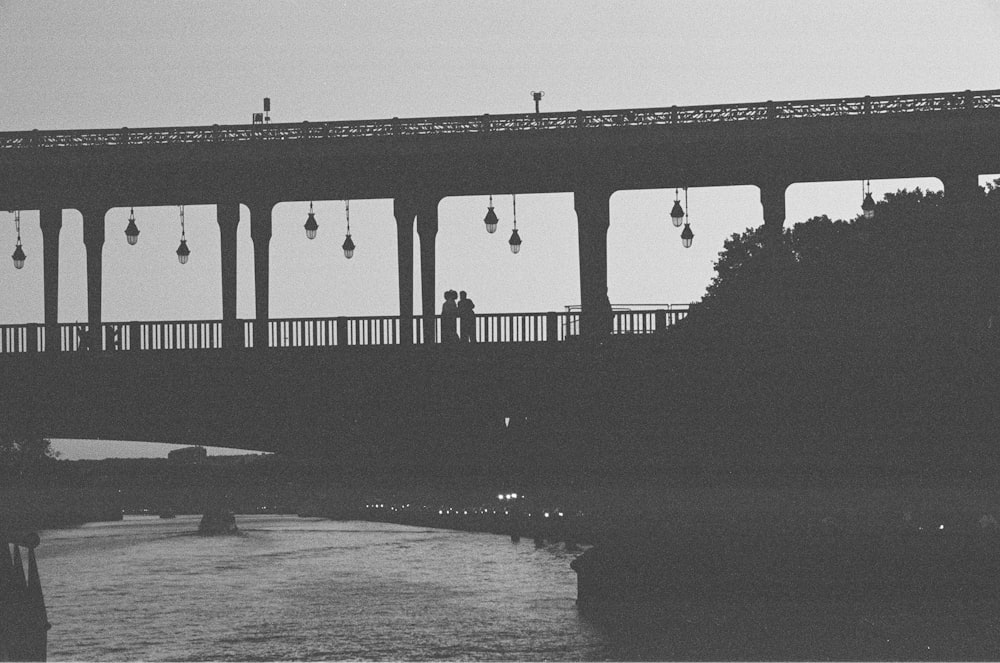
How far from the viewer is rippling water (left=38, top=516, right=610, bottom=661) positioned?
3947 cm

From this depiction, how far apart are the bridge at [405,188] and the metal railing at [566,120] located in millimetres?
56

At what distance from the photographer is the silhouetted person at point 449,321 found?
129 feet

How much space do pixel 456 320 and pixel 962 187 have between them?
1796 cm

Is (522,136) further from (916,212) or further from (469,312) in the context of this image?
(916,212)

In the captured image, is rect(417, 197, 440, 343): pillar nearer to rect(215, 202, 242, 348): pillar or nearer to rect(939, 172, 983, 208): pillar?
rect(215, 202, 242, 348): pillar

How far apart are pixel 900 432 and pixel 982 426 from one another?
73.8 inches

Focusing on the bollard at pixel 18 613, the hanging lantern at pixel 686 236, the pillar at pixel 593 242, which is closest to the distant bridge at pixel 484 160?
the pillar at pixel 593 242

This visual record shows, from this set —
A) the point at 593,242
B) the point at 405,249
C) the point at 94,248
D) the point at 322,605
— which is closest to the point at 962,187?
the point at 593,242

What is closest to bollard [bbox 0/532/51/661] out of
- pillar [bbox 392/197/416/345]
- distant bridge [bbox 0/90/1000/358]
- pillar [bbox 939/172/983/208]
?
distant bridge [bbox 0/90/1000/358]

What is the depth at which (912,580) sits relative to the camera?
41406mm

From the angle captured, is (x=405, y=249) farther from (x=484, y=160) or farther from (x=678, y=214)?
(x=678, y=214)

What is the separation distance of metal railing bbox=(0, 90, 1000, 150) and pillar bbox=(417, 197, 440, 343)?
2.21m

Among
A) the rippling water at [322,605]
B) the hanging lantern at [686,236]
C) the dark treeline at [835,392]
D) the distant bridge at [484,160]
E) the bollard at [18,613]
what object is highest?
the distant bridge at [484,160]

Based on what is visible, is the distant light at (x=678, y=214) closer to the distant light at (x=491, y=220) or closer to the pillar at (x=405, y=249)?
the distant light at (x=491, y=220)
